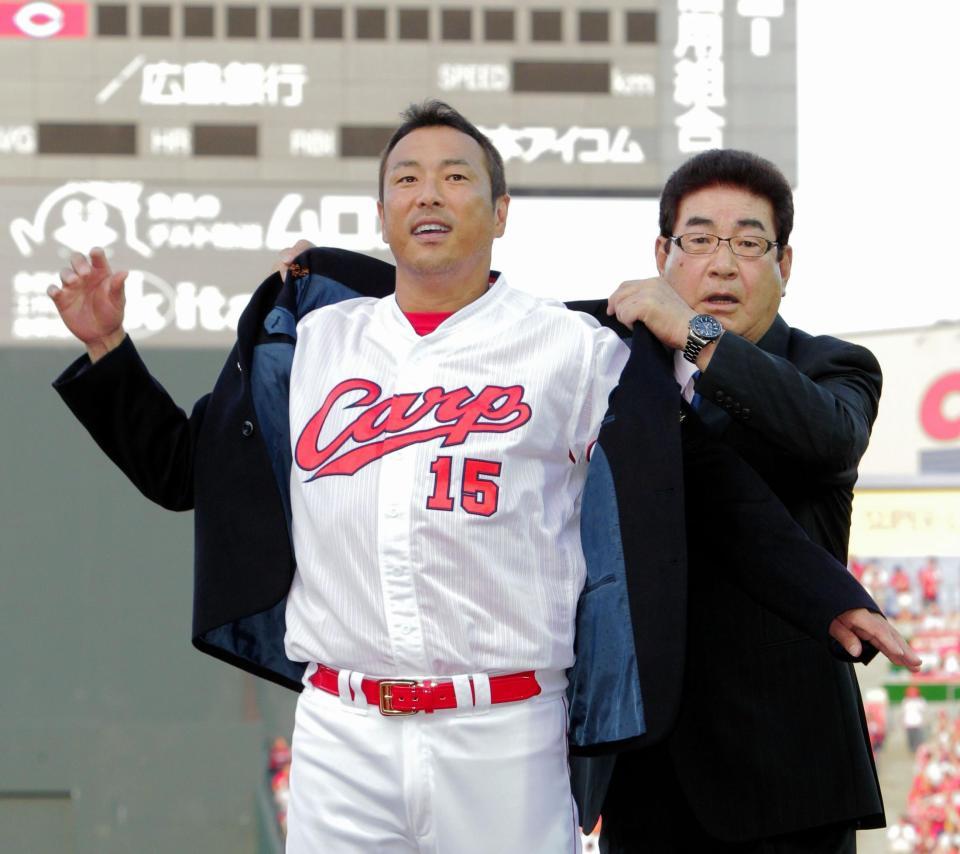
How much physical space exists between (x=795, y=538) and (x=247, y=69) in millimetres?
6538

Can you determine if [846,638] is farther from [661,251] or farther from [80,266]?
[80,266]

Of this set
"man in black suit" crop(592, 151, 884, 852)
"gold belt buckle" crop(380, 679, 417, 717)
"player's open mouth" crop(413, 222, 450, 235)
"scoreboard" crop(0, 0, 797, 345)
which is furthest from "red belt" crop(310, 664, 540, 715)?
"scoreboard" crop(0, 0, 797, 345)

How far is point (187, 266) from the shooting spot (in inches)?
308

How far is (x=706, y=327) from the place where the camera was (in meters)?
1.30

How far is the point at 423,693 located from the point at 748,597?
35cm

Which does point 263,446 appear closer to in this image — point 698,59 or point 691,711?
point 691,711

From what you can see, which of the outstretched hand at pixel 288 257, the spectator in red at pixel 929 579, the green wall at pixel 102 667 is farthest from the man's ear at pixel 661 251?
the spectator in red at pixel 929 579

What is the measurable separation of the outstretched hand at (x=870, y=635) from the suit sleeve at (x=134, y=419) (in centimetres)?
63

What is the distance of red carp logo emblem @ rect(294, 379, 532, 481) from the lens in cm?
126

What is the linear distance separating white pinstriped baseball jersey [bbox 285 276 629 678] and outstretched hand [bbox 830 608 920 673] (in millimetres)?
237

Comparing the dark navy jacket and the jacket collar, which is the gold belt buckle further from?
the jacket collar

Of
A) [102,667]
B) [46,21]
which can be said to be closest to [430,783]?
[46,21]

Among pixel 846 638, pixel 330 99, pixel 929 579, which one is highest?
pixel 330 99

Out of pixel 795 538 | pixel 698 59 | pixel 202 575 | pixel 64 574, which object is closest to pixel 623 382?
pixel 795 538
